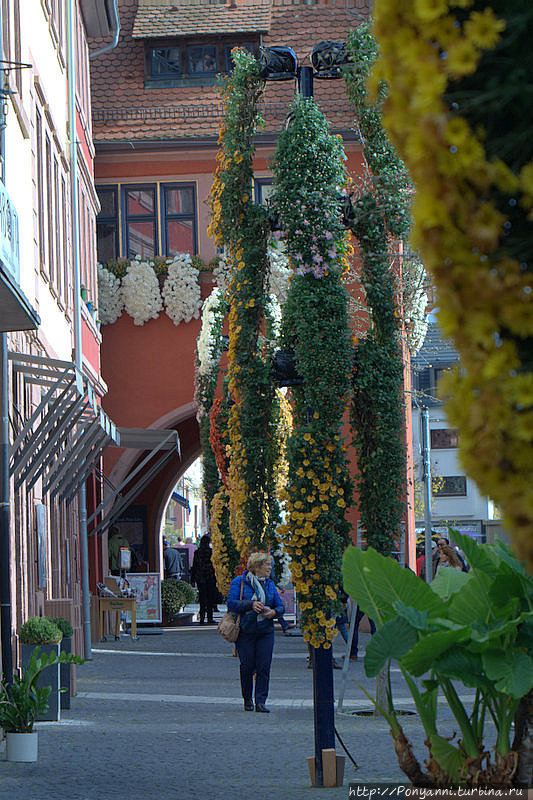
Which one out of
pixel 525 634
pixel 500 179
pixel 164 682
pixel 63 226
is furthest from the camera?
pixel 63 226

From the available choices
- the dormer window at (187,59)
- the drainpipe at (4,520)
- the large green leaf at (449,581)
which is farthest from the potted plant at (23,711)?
the dormer window at (187,59)

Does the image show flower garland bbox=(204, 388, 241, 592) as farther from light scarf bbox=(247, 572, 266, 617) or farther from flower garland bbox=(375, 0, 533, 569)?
flower garland bbox=(375, 0, 533, 569)

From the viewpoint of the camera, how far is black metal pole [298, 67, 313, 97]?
8938mm

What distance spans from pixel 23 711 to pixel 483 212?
25.9ft

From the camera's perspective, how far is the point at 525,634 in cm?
501

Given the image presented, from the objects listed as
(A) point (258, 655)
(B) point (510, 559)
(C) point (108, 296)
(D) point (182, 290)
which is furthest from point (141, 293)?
(B) point (510, 559)

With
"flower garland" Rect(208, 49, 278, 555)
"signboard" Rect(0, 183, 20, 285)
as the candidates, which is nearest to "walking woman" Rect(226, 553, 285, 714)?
"flower garland" Rect(208, 49, 278, 555)

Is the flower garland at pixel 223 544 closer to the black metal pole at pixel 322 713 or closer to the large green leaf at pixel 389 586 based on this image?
the black metal pole at pixel 322 713

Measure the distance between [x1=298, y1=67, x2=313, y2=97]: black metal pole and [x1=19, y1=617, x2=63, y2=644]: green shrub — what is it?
17.4 ft

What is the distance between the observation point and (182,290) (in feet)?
88.7

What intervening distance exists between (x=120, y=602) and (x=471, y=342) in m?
21.9

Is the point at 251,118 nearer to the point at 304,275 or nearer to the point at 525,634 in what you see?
the point at 304,275

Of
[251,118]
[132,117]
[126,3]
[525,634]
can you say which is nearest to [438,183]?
[525,634]

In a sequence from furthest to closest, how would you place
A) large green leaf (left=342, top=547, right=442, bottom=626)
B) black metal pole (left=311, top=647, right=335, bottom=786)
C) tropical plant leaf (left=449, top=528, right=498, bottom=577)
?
black metal pole (left=311, top=647, right=335, bottom=786) < tropical plant leaf (left=449, top=528, right=498, bottom=577) < large green leaf (left=342, top=547, right=442, bottom=626)
